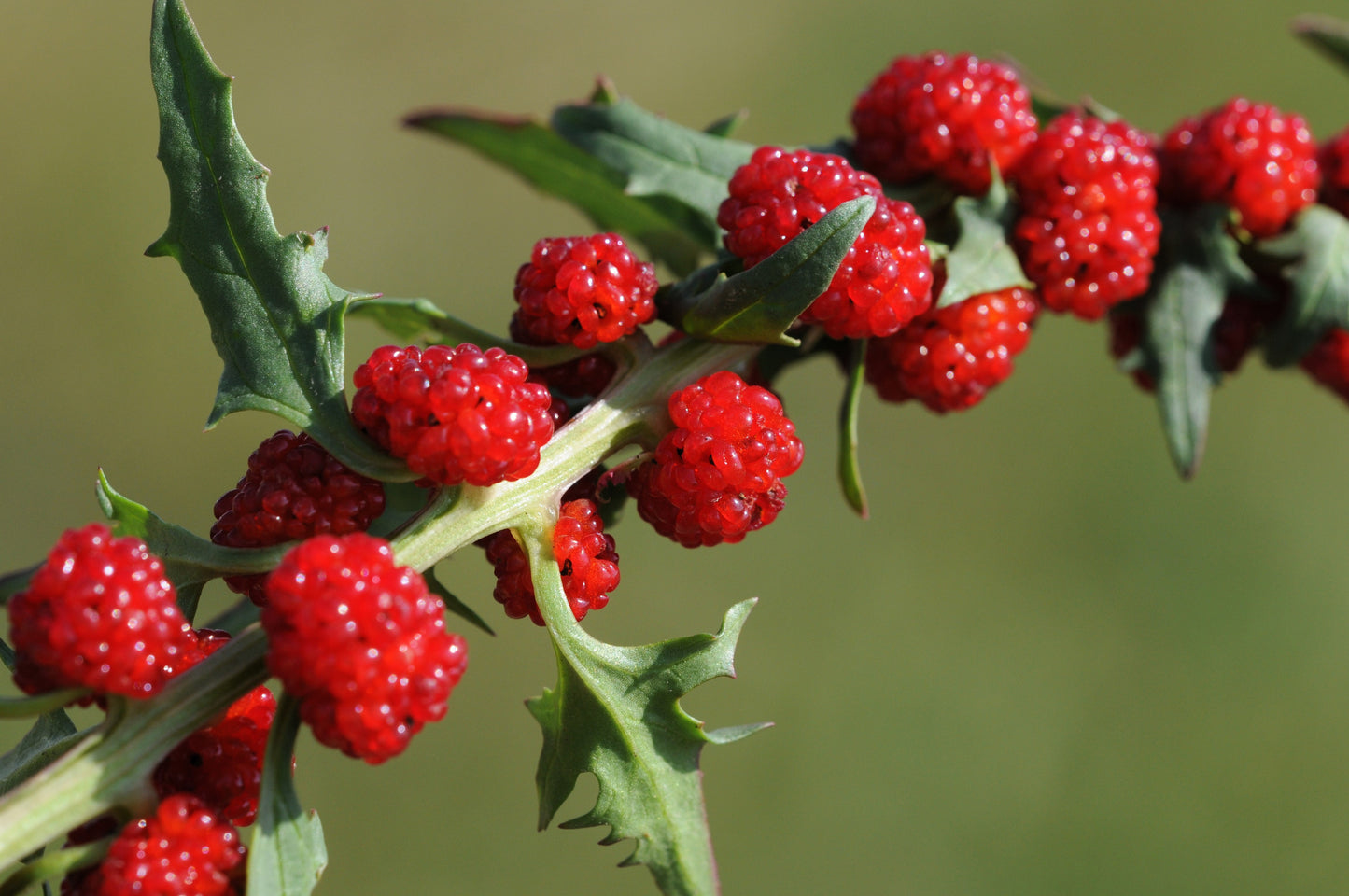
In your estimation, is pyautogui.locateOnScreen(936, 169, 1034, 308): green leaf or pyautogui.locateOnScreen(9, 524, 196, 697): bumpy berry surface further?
pyautogui.locateOnScreen(936, 169, 1034, 308): green leaf

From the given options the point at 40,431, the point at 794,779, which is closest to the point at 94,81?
the point at 40,431

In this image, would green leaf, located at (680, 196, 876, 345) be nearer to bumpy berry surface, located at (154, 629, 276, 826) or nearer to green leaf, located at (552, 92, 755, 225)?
green leaf, located at (552, 92, 755, 225)

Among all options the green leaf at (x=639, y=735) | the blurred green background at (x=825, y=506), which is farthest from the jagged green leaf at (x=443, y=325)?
the blurred green background at (x=825, y=506)

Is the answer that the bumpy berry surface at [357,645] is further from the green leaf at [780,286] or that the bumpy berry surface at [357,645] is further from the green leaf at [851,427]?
the green leaf at [851,427]

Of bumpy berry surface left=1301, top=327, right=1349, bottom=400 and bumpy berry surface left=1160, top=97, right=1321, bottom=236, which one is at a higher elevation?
bumpy berry surface left=1160, top=97, right=1321, bottom=236

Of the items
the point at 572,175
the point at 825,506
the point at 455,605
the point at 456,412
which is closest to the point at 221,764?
the point at 455,605

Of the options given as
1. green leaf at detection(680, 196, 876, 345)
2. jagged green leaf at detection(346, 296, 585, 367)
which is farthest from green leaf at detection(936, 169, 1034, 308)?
jagged green leaf at detection(346, 296, 585, 367)

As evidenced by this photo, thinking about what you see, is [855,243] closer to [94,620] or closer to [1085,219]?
[1085,219]

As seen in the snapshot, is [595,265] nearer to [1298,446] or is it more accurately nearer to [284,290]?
[284,290]
